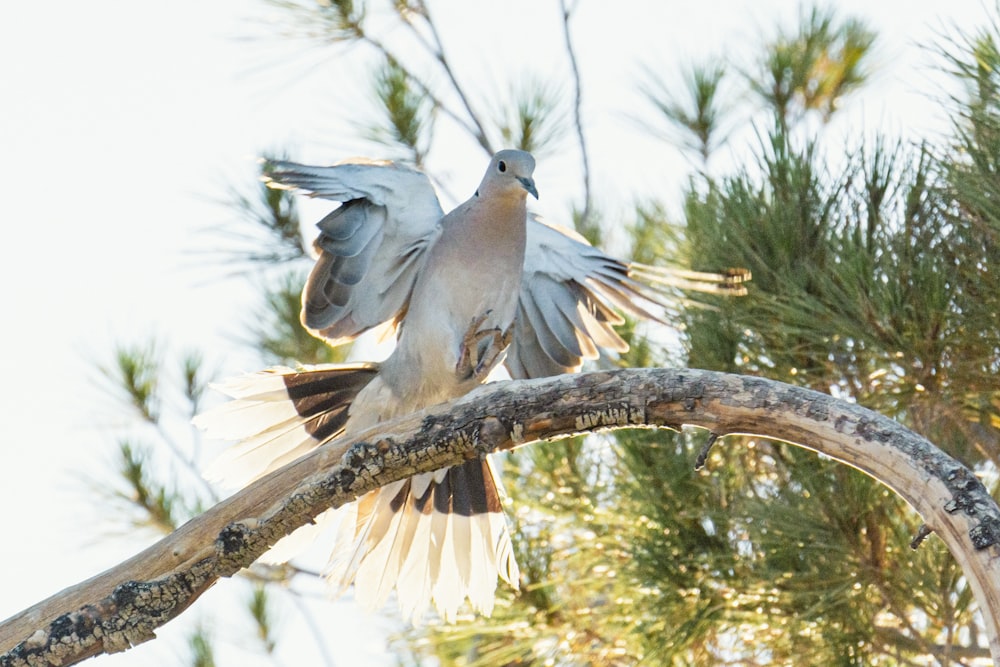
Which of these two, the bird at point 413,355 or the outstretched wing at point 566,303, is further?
the outstretched wing at point 566,303

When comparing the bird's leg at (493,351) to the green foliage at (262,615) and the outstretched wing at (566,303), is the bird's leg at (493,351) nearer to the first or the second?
the outstretched wing at (566,303)

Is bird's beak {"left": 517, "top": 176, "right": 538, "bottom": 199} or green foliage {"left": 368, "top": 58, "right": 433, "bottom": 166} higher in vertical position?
green foliage {"left": 368, "top": 58, "right": 433, "bottom": 166}

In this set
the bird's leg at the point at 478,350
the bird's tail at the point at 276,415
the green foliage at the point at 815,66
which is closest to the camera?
the bird's leg at the point at 478,350

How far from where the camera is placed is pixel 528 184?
293 centimetres

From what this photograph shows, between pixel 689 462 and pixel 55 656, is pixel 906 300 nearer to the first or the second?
pixel 689 462

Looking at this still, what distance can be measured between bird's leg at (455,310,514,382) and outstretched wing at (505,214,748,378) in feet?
0.87

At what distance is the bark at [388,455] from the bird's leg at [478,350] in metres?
0.47

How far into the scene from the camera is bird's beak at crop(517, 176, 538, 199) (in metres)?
2.88

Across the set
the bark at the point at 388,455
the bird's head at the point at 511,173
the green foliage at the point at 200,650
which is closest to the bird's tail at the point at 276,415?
the bird's head at the point at 511,173

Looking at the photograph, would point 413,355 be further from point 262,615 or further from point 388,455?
point 262,615

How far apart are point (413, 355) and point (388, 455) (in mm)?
703

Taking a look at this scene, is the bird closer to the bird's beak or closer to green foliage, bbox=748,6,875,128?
the bird's beak

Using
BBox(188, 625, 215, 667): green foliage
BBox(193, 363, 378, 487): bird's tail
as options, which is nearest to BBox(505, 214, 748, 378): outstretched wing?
BBox(193, 363, 378, 487): bird's tail

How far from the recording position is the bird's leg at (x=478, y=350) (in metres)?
2.75
